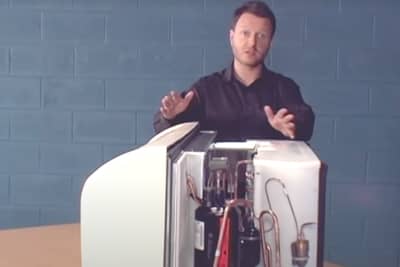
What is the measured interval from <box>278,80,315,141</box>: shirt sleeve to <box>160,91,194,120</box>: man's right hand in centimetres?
29

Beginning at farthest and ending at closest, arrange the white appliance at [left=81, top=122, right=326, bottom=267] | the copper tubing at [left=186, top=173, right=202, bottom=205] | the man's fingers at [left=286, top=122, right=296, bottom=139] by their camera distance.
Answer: the man's fingers at [left=286, top=122, right=296, bottom=139] < the copper tubing at [left=186, top=173, right=202, bottom=205] < the white appliance at [left=81, top=122, right=326, bottom=267]

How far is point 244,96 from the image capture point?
2068 mm

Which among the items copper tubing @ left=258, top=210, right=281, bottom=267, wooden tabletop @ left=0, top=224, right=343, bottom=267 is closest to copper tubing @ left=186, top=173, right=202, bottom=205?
copper tubing @ left=258, top=210, right=281, bottom=267

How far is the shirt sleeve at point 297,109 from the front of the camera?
1894mm

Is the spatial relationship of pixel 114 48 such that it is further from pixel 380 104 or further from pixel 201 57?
pixel 380 104

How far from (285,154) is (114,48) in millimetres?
1879

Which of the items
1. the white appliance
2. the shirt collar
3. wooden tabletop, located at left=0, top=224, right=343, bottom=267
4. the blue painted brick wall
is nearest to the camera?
the white appliance

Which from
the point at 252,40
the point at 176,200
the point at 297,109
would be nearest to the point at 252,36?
the point at 252,40

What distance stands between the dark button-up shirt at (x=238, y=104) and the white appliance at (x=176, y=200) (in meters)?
0.56

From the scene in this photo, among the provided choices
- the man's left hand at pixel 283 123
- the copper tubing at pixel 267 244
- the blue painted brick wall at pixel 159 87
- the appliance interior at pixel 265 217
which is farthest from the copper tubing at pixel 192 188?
the blue painted brick wall at pixel 159 87

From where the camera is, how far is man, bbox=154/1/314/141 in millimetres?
1967

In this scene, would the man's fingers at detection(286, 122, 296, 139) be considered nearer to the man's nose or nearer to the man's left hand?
the man's left hand

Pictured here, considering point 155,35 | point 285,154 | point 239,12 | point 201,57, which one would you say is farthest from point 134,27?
point 285,154

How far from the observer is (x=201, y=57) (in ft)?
10.1
